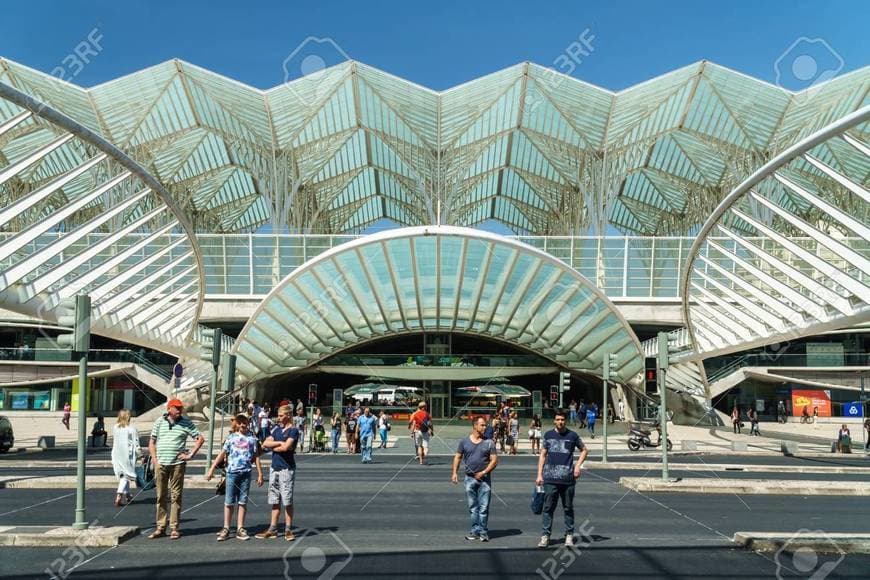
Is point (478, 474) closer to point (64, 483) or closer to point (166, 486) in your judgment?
point (166, 486)

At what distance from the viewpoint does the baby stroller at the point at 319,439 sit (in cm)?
2708

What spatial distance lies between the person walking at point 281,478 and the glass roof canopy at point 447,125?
49823 mm

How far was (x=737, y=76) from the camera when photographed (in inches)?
2255

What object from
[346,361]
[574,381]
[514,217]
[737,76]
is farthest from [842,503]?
[514,217]

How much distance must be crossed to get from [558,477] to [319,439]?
18492mm

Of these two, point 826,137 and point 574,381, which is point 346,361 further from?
point 826,137

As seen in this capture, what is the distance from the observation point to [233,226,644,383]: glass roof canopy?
111 feet

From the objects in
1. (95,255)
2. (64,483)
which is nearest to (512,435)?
(95,255)

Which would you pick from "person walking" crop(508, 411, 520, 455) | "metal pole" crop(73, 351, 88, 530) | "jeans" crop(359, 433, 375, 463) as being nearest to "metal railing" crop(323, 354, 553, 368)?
"person walking" crop(508, 411, 520, 455)

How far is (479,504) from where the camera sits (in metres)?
9.71

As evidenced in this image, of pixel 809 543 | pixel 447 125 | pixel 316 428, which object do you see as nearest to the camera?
pixel 809 543

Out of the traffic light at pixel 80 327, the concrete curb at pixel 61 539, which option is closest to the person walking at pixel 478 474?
the concrete curb at pixel 61 539

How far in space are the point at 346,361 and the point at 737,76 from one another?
34897 millimetres

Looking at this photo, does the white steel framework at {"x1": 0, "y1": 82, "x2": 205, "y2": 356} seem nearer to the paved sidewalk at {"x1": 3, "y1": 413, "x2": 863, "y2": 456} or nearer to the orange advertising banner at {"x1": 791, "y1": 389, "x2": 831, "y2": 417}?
the paved sidewalk at {"x1": 3, "y1": 413, "x2": 863, "y2": 456}
